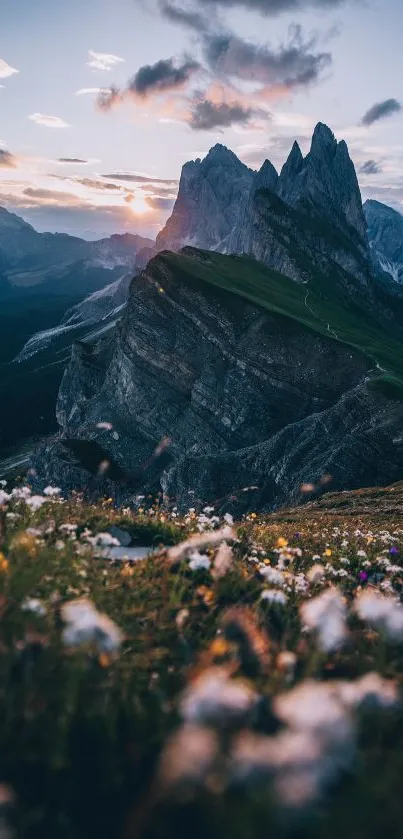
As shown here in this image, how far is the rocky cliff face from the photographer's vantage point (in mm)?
50281

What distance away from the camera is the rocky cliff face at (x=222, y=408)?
5028 centimetres

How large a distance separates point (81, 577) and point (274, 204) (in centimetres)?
18998

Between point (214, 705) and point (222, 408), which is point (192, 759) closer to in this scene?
point (214, 705)

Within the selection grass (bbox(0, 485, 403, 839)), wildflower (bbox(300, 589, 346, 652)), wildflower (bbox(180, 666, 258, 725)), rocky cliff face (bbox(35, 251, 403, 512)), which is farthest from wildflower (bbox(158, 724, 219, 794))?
rocky cliff face (bbox(35, 251, 403, 512))

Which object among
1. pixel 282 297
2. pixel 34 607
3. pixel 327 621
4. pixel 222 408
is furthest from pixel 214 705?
pixel 282 297

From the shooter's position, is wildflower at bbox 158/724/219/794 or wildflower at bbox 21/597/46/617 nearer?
wildflower at bbox 158/724/219/794

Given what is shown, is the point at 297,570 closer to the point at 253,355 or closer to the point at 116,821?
the point at 116,821

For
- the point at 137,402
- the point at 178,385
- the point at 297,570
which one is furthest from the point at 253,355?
the point at 297,570

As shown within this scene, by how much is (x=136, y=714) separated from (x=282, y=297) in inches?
3959

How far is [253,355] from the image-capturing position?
73000mm

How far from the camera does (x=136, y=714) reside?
427 centimetres

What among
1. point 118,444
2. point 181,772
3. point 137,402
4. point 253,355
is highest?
point 181,772

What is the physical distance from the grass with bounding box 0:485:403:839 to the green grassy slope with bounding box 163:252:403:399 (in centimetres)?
5017

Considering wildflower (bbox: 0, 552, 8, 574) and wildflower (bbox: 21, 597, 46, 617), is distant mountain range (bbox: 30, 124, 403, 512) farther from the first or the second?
wildflower (bbox: 21, 597, 46, 617)
